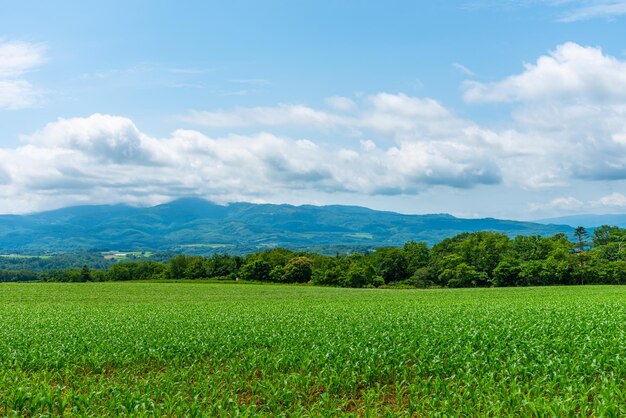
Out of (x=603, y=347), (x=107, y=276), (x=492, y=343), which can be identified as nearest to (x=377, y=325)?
(x=492, y=343)

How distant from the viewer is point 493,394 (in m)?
11.5

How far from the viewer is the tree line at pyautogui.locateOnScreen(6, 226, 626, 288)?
9862cm

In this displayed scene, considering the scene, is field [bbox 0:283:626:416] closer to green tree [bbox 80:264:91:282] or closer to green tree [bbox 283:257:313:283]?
green tree [bbox 283:257:313:283]

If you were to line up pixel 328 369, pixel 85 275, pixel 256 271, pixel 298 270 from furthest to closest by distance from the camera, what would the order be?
pixel 85 275
pixel 256 271
pixel 298 270
pixel 328 369

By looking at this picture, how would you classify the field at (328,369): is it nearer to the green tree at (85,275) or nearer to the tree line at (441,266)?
the tree line at (441,266)

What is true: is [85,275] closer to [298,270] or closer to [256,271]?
[256,271]

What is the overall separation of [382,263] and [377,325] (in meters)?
109

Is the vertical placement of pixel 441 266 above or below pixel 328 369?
below

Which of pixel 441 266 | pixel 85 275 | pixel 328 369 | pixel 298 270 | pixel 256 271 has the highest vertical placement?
pixel 328 369

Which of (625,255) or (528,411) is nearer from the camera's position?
(528,411)

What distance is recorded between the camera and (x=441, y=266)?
114875 millimetres

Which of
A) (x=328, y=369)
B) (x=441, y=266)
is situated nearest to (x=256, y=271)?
(x=441, y=266)

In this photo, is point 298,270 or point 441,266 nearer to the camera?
point 441,266

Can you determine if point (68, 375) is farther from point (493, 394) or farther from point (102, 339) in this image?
point (493, 394)
